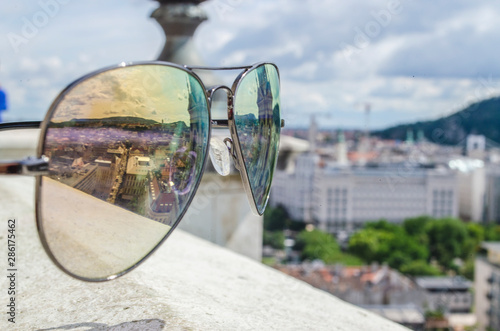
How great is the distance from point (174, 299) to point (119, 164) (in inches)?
6.0

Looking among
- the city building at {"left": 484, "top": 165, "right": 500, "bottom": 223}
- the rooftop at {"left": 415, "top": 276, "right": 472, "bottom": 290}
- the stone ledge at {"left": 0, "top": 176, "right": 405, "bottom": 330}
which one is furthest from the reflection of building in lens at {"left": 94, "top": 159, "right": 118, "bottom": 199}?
the city building at {"left": 484, "top": 165, "right": 500, "bottom": 223}

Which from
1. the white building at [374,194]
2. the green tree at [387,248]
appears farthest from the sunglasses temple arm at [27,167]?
the white building at [374,194]

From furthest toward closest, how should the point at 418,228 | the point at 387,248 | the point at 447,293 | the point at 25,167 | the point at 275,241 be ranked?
the point at 418,228 < the point at 275,241 < the point at 387,248 < the point at 447,293 < the point at 25,167

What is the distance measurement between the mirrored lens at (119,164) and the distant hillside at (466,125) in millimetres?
26411

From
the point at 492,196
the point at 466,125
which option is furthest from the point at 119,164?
the point at 466,125

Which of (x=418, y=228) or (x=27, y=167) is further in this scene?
(x=418, y=228)

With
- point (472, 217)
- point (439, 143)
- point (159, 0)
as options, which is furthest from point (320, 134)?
point (159, 0)

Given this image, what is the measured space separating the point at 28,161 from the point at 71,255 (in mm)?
88

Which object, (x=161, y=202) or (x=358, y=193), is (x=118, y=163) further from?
(x=358, y=193)

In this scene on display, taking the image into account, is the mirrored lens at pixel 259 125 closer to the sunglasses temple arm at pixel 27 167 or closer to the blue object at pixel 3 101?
the sunglasses temple arm at pixel 27 167

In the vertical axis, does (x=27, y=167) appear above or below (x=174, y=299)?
above

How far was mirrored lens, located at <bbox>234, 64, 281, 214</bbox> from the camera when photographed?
649mm

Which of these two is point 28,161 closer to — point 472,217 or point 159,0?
point 159,0

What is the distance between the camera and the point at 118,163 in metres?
0.51
